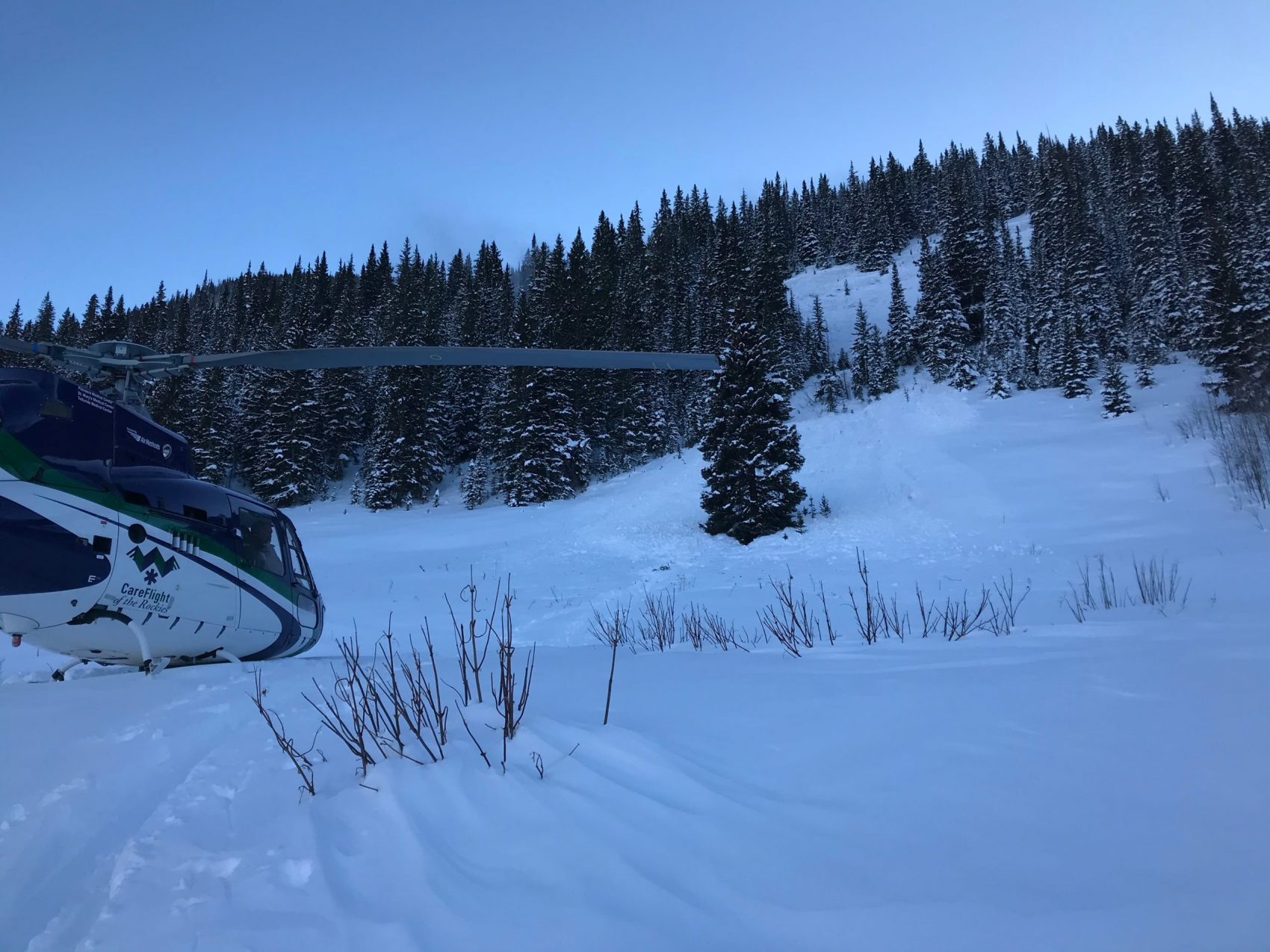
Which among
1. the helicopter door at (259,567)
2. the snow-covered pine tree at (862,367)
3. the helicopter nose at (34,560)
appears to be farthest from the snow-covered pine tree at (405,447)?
the helicopter nose at (34,560)

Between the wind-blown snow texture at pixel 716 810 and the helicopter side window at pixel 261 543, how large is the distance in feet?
6.08

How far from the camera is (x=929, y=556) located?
12.5m

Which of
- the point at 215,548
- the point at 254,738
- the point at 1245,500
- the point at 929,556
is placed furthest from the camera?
the point at 929,556

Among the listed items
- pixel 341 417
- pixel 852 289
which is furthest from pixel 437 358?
pixel 852 289

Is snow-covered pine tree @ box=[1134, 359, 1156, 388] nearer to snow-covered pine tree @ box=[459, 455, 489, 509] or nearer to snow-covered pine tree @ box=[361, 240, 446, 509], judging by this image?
snow-covered pine tree @ box=[459, 455, 489, 509]

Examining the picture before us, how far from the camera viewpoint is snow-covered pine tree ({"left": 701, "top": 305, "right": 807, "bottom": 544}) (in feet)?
54.3

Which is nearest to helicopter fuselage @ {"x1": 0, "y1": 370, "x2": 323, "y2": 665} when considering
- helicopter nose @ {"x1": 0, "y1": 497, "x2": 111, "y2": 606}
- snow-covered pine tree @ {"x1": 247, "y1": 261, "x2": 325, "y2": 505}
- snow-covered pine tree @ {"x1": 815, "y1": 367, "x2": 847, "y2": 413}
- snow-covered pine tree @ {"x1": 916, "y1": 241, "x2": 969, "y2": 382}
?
helicopter nose @ {"x1": 0, "y1": 497, "x2": 111, "y2": 606}

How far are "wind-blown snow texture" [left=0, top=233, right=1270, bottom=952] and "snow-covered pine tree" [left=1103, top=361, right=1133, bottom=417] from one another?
20.9 metres

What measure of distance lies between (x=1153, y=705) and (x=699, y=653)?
9.14ft

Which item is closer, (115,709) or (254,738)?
(254,738)

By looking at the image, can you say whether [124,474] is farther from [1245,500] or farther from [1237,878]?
[1245,500]

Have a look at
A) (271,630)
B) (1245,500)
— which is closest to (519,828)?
(271,630)

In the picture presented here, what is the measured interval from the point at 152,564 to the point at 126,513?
1.65 feet

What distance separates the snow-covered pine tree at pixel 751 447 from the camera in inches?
651
